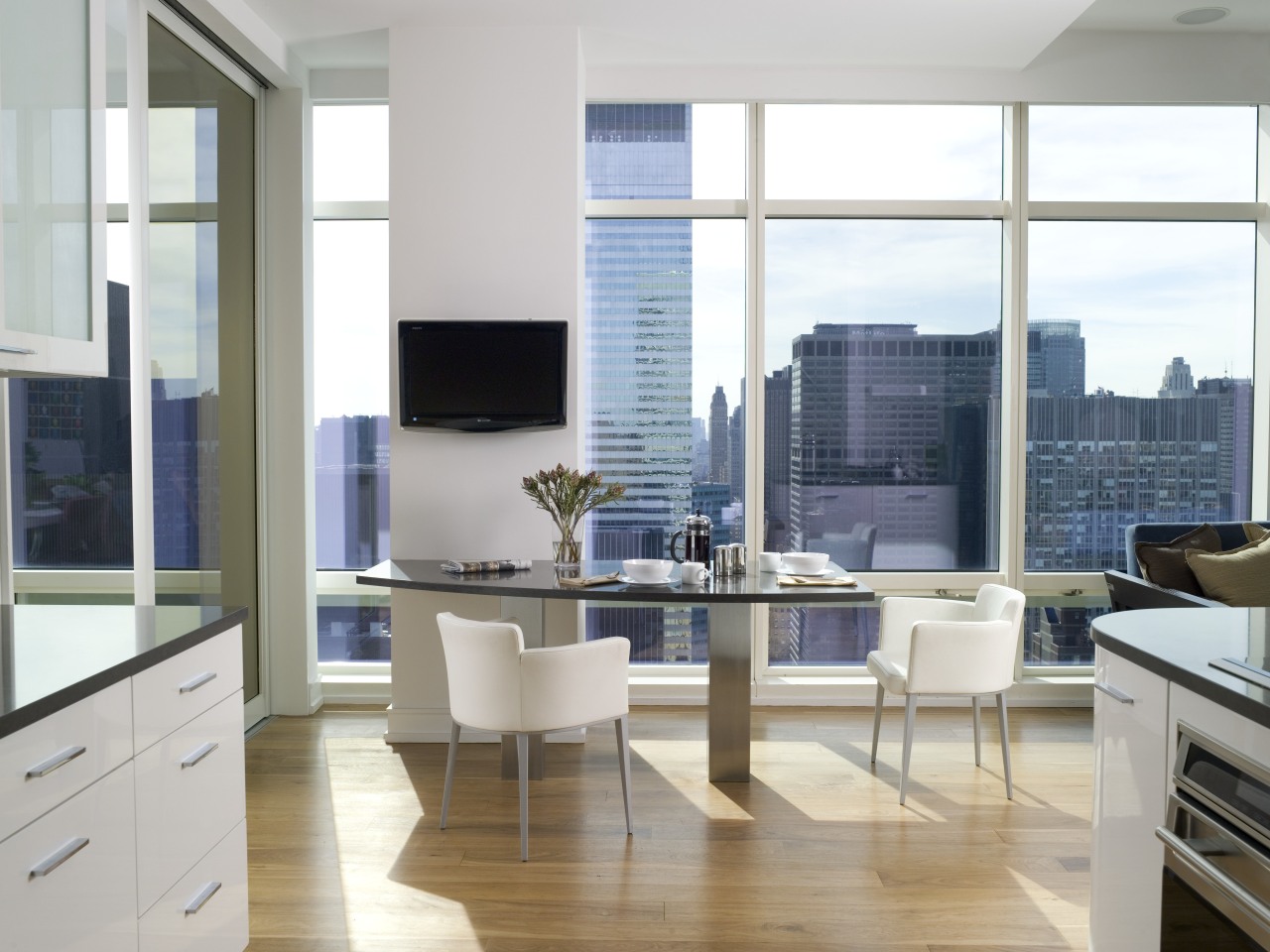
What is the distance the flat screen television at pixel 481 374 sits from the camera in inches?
153

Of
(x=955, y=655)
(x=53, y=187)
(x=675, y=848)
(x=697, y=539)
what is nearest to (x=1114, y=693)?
(x=955, y=655)

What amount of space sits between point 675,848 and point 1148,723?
1.65 m

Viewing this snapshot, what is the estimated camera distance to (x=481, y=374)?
391 centimetres

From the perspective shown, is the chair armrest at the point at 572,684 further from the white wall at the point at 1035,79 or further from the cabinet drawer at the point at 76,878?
the white wall at the point at 1035,79

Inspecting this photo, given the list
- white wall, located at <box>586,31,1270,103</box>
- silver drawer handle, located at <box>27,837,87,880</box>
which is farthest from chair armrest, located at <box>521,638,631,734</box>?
white wall, located at <box>586,31,1270,103</box>

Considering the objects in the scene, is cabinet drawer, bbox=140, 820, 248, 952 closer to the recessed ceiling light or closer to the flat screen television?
the flat screen television

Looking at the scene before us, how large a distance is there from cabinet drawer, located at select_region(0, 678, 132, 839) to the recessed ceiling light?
194 inches

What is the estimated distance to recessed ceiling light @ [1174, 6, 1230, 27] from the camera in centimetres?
414

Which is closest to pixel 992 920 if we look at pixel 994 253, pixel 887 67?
pixel 994 253

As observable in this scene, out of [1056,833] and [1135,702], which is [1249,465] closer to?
[1056,833]

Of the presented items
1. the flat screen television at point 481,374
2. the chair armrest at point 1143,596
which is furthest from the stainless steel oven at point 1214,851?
the flat screen television at point 481,374

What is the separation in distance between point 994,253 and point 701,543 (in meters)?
2.31

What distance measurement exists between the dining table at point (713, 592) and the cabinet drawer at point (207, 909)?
128cm

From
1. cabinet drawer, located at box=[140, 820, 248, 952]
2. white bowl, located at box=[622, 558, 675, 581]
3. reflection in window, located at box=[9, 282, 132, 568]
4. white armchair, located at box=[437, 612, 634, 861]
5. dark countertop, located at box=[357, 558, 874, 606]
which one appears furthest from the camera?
white bowl, located at box=[622, 558, 675, 581]
